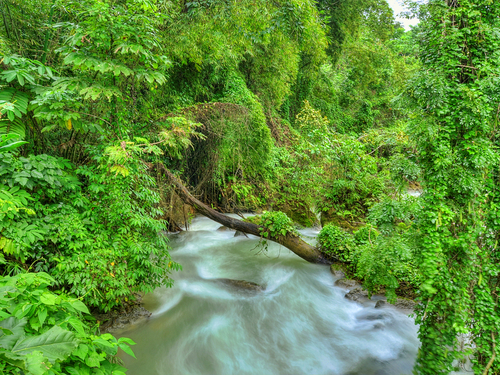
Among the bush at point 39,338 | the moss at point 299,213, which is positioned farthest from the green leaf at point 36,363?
the moss at point 299,213

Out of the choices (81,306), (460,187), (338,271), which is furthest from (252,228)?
(81,306)

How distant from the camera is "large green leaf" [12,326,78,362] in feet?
5.17

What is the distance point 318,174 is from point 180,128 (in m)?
4.73

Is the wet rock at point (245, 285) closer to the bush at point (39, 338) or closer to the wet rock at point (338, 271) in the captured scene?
the wet rock at point (338, 271)

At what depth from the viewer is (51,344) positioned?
5.45ft

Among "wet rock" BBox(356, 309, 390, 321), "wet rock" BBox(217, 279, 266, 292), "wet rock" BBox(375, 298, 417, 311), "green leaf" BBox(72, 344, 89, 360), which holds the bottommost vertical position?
"wet rock" BBox(217, 279, 266, 292)

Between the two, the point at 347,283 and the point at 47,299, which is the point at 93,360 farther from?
the point at 347,283

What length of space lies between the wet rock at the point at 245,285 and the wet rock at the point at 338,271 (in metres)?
1.60

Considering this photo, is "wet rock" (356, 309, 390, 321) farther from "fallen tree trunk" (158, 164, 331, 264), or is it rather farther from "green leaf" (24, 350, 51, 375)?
"green leaf" (24, 350, 51, 375)

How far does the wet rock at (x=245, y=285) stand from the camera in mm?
5918

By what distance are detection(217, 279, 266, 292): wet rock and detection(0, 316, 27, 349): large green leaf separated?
15.0 ft

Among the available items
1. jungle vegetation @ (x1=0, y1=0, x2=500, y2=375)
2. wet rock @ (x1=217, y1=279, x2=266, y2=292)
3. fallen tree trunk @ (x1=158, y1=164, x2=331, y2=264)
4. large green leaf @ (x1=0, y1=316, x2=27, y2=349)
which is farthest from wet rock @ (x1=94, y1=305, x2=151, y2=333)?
large green leaf @ (x1=0, y1=316, x2=27, y2=349)

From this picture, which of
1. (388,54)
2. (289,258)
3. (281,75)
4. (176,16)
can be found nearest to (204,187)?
(289,258)

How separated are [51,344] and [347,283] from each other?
5412 millimetres
